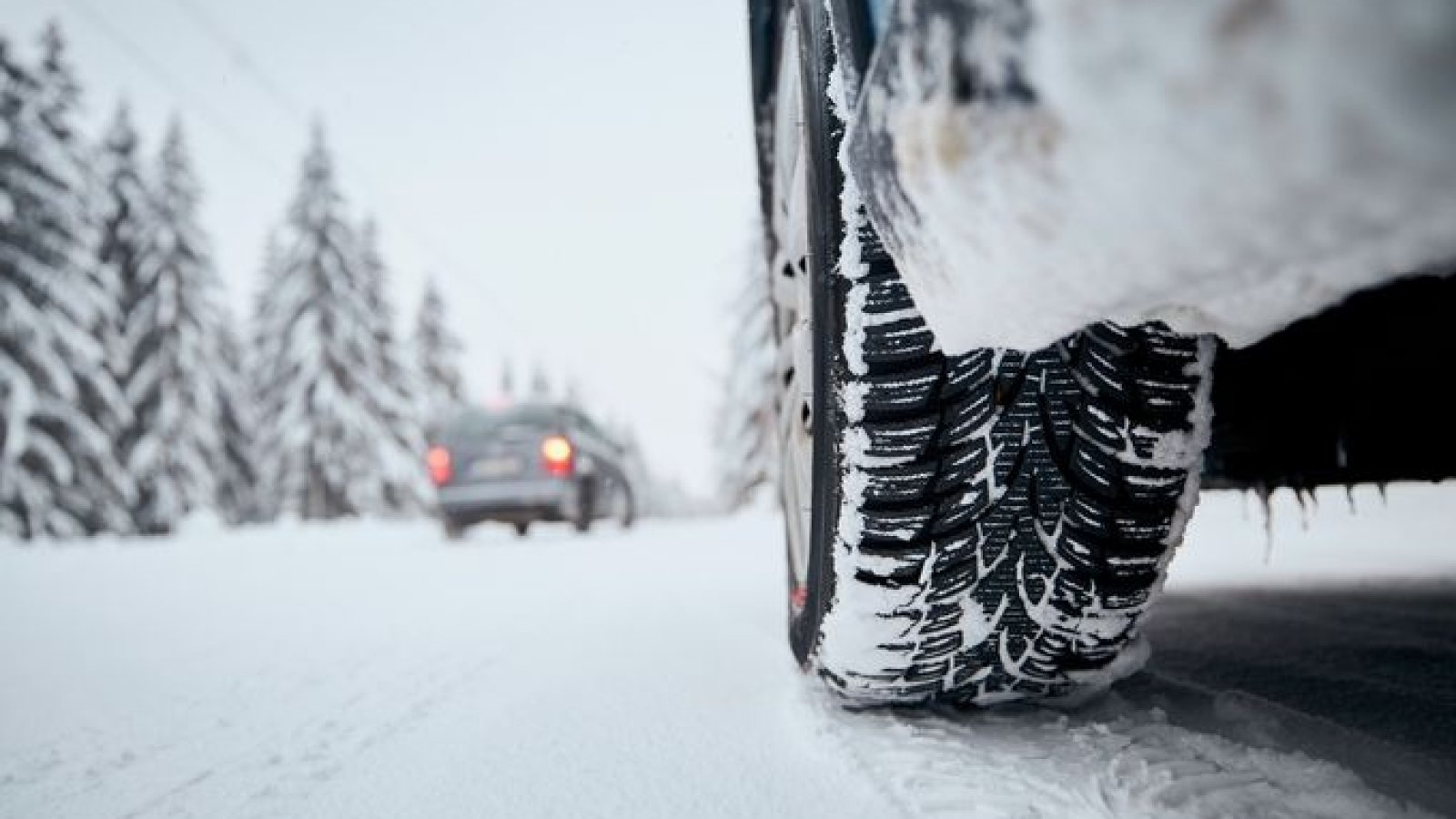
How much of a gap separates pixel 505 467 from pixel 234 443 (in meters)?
20.6

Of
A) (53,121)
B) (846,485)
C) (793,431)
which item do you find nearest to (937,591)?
(846,485)

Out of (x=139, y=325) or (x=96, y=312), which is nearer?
(x=96, y=312)

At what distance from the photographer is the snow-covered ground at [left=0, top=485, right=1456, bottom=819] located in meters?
1.02

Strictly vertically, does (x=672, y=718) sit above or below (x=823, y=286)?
below

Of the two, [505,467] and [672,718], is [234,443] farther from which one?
[672,718]

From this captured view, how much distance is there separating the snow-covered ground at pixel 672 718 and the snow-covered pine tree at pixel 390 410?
70.2 feet

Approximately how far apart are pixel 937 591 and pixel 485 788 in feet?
2.27

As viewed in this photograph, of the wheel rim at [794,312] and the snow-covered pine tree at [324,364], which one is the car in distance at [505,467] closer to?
the wheel rim at [794,312]

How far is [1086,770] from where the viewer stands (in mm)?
1028

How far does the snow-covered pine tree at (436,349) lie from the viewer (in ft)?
104

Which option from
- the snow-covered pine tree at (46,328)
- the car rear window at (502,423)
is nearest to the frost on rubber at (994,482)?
the car rear window at (502,423)

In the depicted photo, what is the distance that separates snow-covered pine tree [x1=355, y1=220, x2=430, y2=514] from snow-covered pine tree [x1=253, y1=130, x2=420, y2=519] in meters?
0.18

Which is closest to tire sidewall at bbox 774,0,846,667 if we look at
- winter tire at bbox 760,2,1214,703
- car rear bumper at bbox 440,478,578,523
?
winter tire at bbox 760,2,1214,703


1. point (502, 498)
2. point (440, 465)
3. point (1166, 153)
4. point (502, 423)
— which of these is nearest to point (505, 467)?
point (502, 498)
